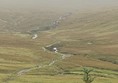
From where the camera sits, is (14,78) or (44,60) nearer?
(14,78)

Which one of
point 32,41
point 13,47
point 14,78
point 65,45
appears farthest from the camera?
point 32,41

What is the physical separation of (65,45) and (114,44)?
68.6ft

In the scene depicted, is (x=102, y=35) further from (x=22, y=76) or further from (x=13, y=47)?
(x=22, y=76)

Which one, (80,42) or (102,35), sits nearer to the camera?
(80,42)

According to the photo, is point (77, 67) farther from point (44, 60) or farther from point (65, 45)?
point (65, 45)

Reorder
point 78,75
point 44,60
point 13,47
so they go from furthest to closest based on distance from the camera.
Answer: point 13,47, point 44,60, point 78,75

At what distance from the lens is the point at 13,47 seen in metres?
152

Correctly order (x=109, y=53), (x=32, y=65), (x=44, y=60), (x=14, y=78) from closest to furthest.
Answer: (x=14, y=78) → (x=32, y=65) → (x=44, y=60) → (x=109, y=53)

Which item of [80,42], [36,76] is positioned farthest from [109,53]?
[36,76]

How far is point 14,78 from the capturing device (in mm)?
92438

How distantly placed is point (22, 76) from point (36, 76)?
3960 millimetres

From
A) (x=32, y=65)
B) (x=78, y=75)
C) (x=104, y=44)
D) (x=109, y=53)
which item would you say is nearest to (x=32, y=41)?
(x=104, y=44)

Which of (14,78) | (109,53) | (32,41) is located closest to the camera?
(14,78)

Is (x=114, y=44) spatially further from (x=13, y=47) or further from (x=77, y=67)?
(x=77, y=67)
